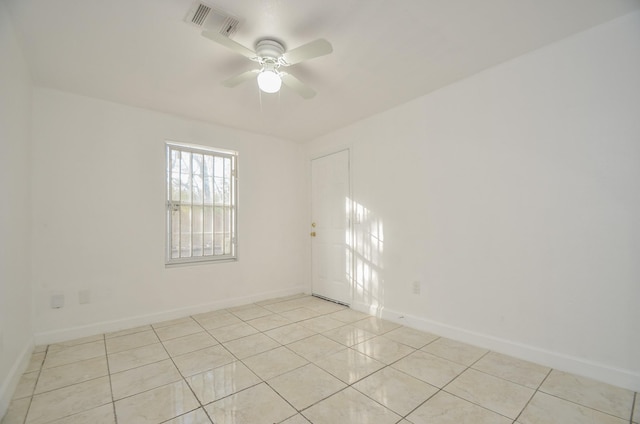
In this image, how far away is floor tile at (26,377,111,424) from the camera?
5.51ft

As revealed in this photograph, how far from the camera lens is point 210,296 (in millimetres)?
3699

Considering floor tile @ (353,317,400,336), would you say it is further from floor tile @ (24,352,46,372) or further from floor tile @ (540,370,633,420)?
floor tile @ (24,352,46,372)

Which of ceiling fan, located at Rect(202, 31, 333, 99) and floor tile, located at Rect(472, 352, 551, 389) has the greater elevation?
ceiling fan, located at Rect(202, 31, 333, 99)

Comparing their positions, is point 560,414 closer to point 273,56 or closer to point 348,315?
point 348,315

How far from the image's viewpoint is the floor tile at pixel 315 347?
241 cm

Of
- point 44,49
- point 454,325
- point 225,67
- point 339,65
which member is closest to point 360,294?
point 454,325

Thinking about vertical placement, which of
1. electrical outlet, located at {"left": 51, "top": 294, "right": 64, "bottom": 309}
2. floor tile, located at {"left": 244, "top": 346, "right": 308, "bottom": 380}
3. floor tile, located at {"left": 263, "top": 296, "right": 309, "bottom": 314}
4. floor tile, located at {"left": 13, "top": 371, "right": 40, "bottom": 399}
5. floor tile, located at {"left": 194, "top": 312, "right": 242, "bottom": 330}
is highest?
electrical outlet, located at {"left": 51, "top": 294, "right": 64, "bottom": 309}

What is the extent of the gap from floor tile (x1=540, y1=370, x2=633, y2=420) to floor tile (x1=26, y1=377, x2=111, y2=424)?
9.62 feet

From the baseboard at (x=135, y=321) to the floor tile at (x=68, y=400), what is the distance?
42.5 inches

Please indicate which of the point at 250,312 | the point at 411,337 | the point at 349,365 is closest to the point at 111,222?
the point at 250,312

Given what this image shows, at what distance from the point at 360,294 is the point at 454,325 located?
122cm

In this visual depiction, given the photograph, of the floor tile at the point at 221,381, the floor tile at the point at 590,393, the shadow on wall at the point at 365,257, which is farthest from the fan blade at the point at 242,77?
the floor tile at the point at 590,393

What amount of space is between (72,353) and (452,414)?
3064 mm

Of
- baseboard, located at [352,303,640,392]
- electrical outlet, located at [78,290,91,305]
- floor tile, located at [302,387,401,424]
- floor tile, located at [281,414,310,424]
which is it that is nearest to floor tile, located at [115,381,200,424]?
floor tile, located at [281,414,310,424]
